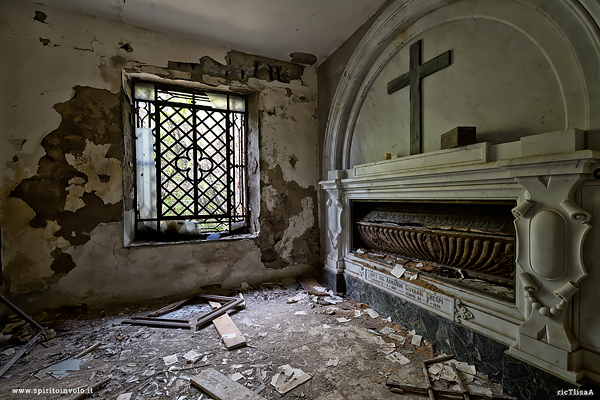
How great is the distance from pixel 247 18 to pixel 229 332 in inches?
127

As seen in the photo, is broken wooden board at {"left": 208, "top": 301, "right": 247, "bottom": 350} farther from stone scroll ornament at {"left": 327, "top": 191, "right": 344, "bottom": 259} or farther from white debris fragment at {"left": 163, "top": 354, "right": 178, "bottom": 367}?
stone scroll ornament at {"left": 327, "top": 191, "right": 344, "bottom": 259}

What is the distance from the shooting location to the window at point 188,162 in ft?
11.4

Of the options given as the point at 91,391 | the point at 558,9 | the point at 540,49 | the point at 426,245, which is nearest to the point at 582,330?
the point at 426,245

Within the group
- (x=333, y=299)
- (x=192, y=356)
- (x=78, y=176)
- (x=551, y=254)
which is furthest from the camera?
(x=333, y=299)

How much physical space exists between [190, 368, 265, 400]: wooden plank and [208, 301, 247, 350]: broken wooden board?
0.36 m

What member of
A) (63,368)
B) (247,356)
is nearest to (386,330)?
(247,356)

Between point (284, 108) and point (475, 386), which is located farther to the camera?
point (284, 108)

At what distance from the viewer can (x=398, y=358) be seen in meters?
2.10

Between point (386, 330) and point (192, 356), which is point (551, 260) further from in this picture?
point (192, 356)

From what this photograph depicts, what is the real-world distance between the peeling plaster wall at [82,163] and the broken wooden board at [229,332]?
847 mm

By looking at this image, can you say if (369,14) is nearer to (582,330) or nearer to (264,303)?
(582,330)

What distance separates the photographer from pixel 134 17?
9.76ft

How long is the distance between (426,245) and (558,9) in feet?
5.79

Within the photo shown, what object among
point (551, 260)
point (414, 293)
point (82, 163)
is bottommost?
point (414, 293)
